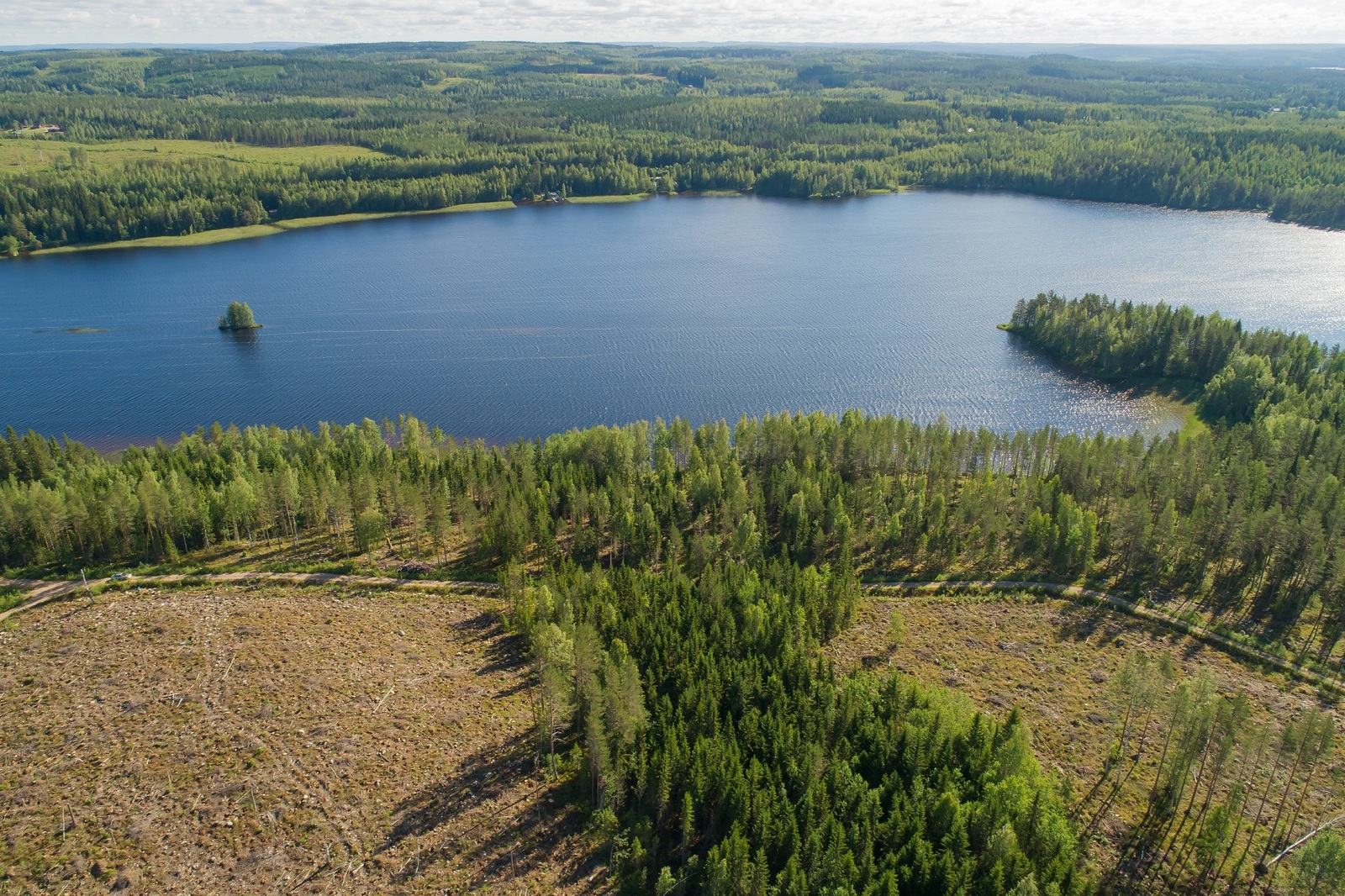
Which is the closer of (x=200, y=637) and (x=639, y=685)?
(x=639, y=685)

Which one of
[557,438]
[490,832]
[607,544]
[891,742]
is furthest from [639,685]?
[557,438]

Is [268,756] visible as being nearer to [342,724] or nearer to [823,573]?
[342,724]

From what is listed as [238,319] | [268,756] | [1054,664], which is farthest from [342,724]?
[238,319]

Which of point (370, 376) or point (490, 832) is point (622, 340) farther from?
point (490, 832)

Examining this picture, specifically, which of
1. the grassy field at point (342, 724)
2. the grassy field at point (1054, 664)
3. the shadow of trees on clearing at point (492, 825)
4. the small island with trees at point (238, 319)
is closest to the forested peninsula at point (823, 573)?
the grassy field at point (1054, 664)

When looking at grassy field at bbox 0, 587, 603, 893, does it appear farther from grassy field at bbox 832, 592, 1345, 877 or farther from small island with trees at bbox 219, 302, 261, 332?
small island with trees at bbox 219, 302, 261, 332

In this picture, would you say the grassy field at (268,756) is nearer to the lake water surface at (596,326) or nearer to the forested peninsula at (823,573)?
the forested peninsula at (823,573)

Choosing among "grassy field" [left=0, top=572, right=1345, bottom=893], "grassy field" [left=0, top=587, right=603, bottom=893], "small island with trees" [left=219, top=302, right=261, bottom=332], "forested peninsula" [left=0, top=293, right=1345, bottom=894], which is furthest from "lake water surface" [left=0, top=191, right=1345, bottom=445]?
"grassy field" [left=0, top=587, right=603, bottom=893]
